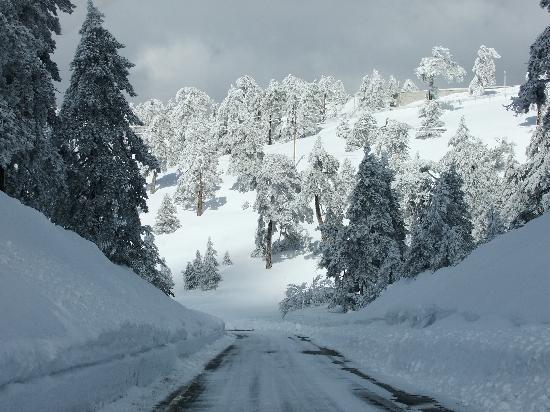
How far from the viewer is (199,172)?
276ft

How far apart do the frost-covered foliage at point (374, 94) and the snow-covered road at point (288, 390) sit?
400 feet

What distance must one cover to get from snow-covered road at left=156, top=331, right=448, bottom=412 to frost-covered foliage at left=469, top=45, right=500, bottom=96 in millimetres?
137624

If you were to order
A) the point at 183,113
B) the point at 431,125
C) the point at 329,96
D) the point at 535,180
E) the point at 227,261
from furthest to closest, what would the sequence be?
the point at 329,96, the point at 183,113, the point at 431,125, the point at 227,261, the point at 535,180

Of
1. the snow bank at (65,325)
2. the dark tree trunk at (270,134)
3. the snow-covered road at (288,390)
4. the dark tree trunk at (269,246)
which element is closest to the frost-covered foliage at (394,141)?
the dark tree trunk at (269,246)

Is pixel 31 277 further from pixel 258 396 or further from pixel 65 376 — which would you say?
pixel 258 396

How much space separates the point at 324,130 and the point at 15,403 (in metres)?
116

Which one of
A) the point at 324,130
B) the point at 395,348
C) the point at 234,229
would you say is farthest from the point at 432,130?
the point at 395,348

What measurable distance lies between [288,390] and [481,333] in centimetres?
385

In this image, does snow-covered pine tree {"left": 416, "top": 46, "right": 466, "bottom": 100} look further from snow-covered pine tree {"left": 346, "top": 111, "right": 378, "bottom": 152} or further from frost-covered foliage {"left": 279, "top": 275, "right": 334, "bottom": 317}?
frost-covered foliage {"left": 279, "top": 275, "right": 334, "bottom": 317}

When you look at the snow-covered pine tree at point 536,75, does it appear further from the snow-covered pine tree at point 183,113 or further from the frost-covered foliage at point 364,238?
the snow-covered pine tree at point 183,113

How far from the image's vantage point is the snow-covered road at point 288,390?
8766 millimetres

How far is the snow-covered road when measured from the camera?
877cm

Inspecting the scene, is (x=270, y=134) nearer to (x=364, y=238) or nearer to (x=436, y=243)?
(x=364, y=238)

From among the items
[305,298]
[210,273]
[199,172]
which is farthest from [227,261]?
[199,172]
